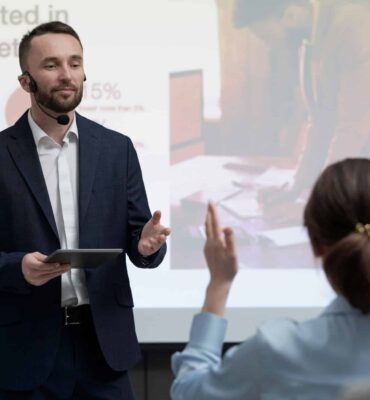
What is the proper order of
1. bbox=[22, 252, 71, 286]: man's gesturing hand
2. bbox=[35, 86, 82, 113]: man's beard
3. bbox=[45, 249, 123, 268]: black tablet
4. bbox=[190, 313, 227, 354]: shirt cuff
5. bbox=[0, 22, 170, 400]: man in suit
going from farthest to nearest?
bbox=[35, 86, 82, 113]: man's beard, bbox=[0, 22, 170, 400]: man in suit, bbox=[22, 252, 71, 286]: man's gesturing hand, bbox=[45, 249, 123, 268]: black tablet, bbox=[190, 313, 227, 354]: shirt cuff

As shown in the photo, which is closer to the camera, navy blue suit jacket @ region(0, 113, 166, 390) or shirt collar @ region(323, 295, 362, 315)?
shirt collar @ region(323, 295, 362, 315)

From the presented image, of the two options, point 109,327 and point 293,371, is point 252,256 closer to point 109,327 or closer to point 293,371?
point 109,327

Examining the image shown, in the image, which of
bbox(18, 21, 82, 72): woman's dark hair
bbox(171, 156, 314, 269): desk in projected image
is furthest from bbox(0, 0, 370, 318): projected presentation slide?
bbox(18, 21, 82, 72): woman's dark hair

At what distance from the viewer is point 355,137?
3.48m

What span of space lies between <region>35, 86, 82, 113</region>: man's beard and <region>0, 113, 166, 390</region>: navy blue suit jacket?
0.27 feet

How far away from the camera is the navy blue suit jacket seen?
227 centimetres

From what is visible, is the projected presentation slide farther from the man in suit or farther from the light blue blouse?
the light blue blouse

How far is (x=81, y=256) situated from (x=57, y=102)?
1.77 feet

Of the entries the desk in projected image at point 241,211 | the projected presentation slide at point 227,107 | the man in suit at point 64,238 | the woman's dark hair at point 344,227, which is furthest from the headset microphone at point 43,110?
the woman's dark hair at point 344,227

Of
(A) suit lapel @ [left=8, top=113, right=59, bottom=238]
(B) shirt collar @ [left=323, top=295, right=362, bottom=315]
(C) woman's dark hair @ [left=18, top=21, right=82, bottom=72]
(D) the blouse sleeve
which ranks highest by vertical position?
(C) woman's dark hair @ [left=18, top=21, right=82, bottom=72]

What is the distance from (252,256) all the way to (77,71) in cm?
128

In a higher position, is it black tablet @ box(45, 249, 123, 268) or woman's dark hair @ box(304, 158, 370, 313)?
woman's dark hair @ box(304, 158, 370, 313)

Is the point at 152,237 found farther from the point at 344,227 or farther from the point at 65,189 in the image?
the point at 344,227

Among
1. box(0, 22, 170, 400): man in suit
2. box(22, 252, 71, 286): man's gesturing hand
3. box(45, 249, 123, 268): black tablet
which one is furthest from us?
box(0, 22, 170, 400): man in suit
